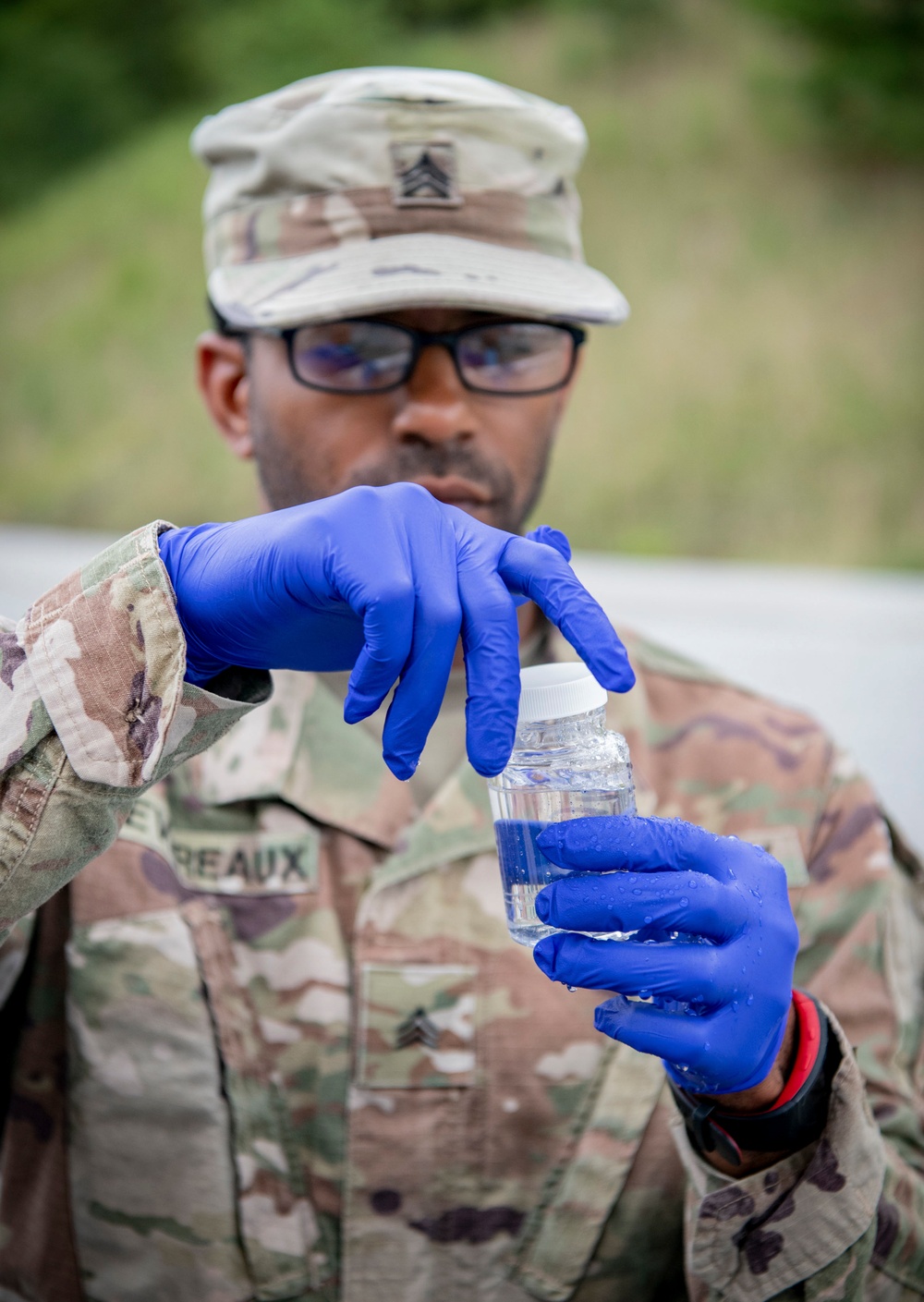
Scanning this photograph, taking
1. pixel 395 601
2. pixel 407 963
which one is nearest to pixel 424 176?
pixel 395 601

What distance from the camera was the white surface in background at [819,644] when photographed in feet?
8.30

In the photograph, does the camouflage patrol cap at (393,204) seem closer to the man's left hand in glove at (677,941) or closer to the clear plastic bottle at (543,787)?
the clear plastic bottle at (543,787)

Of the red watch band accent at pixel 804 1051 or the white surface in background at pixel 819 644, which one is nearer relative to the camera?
the red watch band accent at pixel 804 1051

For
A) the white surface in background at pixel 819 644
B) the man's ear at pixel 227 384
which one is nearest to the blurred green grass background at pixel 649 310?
the white surface in background at pixel 819 644

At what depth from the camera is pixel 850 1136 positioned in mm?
1203

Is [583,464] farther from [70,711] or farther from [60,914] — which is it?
[70,711]

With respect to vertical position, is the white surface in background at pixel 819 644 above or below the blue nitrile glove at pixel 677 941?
below

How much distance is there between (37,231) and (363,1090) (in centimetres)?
859

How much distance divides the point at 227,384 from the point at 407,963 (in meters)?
0.94

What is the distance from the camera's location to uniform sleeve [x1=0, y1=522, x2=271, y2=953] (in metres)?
0.99

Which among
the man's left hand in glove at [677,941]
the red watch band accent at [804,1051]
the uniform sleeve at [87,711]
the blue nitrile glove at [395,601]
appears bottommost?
the red watch band accent at [804,1051]

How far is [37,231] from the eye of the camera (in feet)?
28.3

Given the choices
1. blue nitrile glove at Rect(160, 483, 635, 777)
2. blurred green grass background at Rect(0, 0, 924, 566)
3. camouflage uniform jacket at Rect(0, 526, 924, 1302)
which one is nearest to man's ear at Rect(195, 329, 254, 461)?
camouflage uniform jacket at Rect(0, 526, 924, 1302)

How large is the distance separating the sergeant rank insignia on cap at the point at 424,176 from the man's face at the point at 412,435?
15 cm
